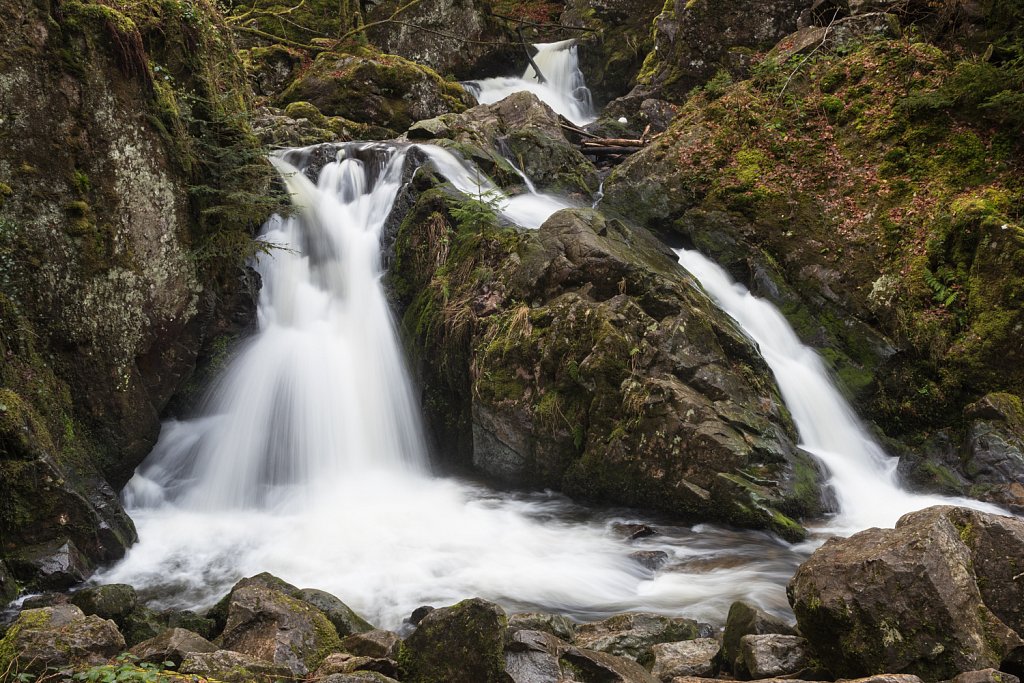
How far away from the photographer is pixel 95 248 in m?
6.47

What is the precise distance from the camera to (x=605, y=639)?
4.25 metres

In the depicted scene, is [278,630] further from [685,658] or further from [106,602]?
[685,658]

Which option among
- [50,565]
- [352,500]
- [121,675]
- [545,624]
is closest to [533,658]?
[545,624]

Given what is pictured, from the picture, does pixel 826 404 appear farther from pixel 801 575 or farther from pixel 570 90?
pixel 570 90

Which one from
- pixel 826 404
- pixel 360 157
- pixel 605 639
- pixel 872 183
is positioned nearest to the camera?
pixel 605 639

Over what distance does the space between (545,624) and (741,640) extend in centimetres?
132

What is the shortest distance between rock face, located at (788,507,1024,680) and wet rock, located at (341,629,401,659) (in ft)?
7.35

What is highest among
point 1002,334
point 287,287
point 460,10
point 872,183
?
point 460,10

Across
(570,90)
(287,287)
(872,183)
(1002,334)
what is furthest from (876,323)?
(570,90)

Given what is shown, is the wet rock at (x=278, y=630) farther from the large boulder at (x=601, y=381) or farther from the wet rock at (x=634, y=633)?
the large boulder at (x=601, y=381)

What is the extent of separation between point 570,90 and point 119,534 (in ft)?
→ 57.7

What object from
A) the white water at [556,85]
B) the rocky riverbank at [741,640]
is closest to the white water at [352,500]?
the rocky riverbank at [741,640]

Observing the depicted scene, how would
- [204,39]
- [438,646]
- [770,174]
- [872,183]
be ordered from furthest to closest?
→ [770,174]
[872,183]
[204,39]
[438,646]

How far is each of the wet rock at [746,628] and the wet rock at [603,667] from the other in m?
0.56
